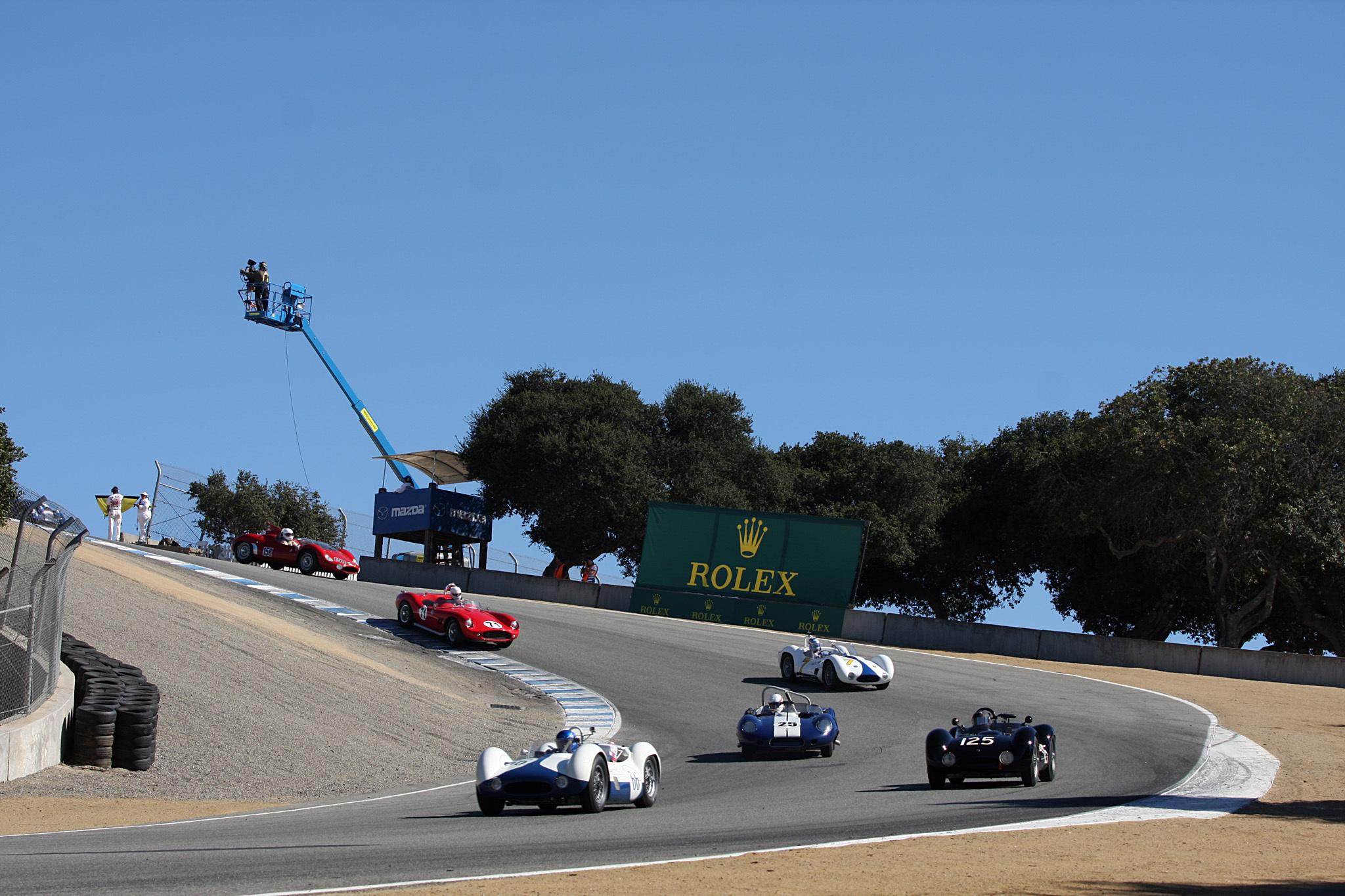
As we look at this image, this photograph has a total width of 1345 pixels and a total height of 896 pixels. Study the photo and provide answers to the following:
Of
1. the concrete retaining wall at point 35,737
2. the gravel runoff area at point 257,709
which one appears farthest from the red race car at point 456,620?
the concrete retaining wall at point 35,737

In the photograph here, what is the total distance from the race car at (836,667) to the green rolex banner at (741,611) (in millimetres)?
11104

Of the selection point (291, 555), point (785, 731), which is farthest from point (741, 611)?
point (785, 731)

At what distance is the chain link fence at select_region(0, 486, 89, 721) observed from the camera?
12562 mm

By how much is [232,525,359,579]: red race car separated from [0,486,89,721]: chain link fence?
23103 mm

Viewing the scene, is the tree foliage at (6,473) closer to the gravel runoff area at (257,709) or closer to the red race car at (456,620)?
the gravel runoff area at (257,709)

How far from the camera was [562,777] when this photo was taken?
11.6 m

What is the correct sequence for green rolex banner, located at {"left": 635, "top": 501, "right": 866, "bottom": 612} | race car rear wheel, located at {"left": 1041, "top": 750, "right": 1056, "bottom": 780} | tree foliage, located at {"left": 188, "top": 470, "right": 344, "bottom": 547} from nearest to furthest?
race car rear wheel, located at {"left": 1041, "top": 750, "right": 1056, "bottom": 780}
green rolex banner, located at {"left": 635, "top": 501, "right": 866, "bottom": 612}
tree foliage, located at {"left": 188, "top": 470, "right": 344, "bottom": 547}

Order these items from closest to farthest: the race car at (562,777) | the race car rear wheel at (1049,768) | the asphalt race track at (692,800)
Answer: the asphalt race track at (692,800) < the race car at (562,777) < the race car rear wheel at (1049,768)

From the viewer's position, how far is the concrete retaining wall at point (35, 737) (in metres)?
11.7

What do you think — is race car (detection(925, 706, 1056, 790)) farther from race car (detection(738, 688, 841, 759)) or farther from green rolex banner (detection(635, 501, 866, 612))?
green rolex banner (detection(635, 501, 866, 612))

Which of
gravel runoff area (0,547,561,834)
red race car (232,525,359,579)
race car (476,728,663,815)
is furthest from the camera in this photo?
red race car (232,525,359,579)

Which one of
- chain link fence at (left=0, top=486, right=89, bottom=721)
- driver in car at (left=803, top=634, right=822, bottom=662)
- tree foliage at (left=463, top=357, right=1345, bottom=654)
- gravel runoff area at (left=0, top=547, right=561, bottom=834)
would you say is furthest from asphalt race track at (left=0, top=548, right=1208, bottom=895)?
tree foliage at (left=463, top=357, right=1345, bottom=654)

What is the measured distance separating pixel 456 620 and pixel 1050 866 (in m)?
21.2

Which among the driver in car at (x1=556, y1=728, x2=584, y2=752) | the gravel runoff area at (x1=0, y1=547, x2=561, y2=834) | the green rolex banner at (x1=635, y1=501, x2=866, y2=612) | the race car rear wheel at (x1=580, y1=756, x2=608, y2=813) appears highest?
the green rolex banner at (x1=635, y1=501, x2=866, y2=612)
